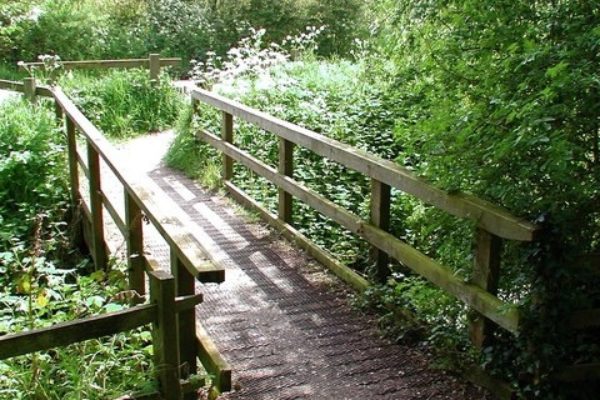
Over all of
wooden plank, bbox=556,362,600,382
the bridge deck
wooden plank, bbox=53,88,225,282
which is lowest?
the bridge deck

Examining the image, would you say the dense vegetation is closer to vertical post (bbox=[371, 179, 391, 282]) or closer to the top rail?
vertical post (bbox=[371, 179, 391, 282])

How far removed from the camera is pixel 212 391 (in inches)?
135

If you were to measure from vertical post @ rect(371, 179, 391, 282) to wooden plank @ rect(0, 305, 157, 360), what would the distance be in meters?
2.17

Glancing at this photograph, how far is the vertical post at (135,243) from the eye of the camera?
460cm

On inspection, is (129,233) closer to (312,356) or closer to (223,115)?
(312,356)

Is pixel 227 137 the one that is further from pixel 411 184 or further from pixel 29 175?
pixel 411 184

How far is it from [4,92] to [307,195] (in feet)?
30.4

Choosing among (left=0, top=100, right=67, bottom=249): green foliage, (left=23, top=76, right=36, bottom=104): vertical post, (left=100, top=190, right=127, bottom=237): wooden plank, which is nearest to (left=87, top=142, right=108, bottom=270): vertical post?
(left=100, top=190, right=127, bottom=237): wooden plank

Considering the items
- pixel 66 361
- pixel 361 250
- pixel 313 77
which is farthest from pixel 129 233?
pixel 313 77

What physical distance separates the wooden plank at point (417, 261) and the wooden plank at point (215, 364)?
133 centimetres

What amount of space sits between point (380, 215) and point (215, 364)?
6.13 ft

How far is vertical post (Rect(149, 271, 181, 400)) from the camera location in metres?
3.16

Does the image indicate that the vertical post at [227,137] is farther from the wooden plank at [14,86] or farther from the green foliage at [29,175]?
the wooden plank at [14,86]

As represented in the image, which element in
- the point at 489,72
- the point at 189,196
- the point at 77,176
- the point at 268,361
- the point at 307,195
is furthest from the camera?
the point at 189,196
